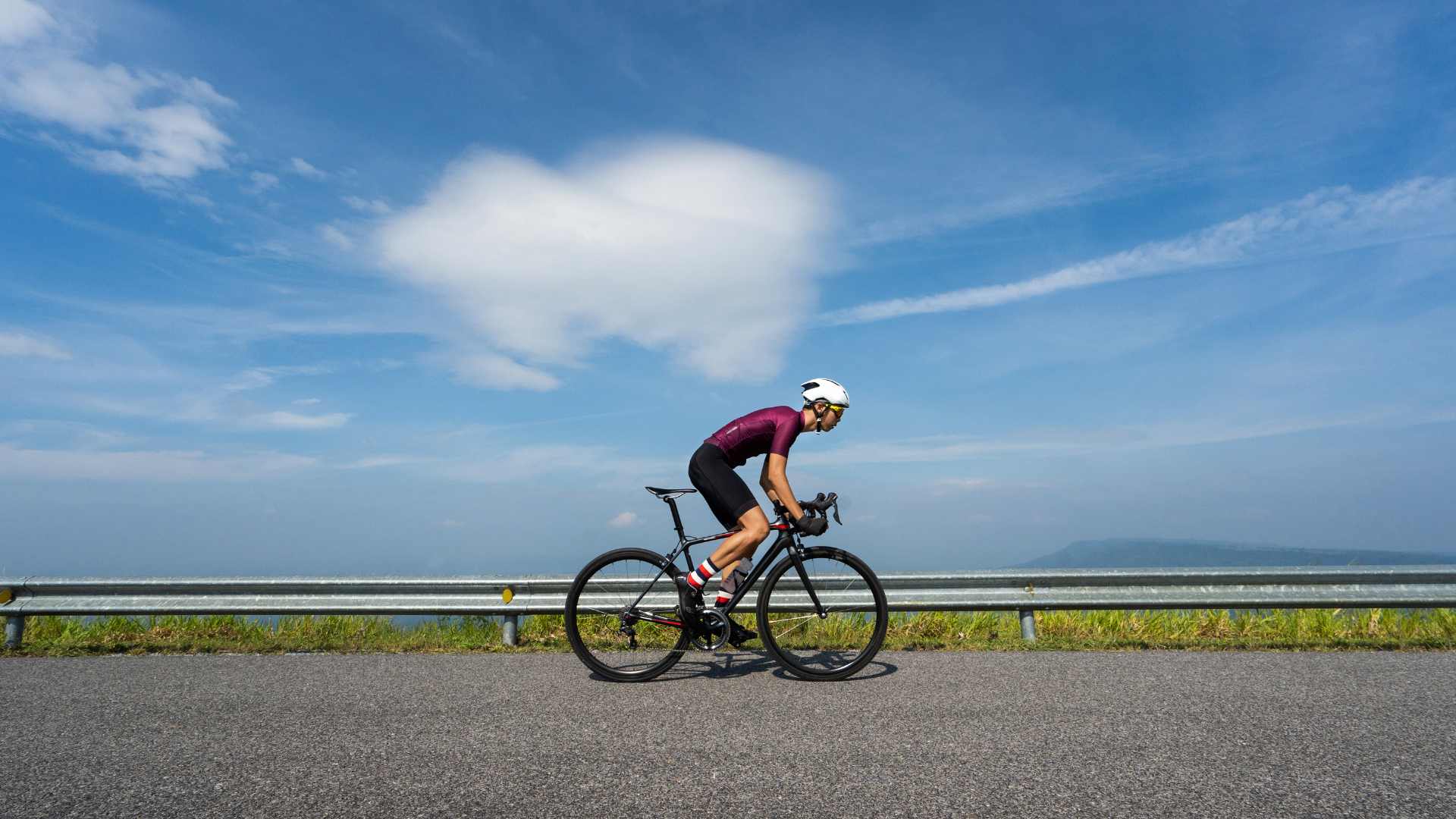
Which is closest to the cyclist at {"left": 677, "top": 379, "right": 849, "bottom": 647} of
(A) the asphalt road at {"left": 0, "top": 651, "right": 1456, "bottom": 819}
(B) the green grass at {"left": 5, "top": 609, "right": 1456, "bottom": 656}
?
(A) the asphalt road at {"left": 0, "top": 651, "right": 1456, "bottom": 819}

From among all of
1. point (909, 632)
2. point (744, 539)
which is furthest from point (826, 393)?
point (909, 632)

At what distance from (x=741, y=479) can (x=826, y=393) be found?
2.86ft

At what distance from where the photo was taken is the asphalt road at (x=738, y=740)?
3.20 m

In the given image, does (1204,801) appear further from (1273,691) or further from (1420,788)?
(1273,691)

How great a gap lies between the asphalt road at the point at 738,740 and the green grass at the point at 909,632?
64cm

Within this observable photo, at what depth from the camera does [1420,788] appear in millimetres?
3324

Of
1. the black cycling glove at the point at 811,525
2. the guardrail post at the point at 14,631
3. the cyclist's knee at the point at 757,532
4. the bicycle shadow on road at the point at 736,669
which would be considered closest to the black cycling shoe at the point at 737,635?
the bicycle shadow on road at the point at 736,669

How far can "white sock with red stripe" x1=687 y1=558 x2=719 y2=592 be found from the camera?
18.7 feet

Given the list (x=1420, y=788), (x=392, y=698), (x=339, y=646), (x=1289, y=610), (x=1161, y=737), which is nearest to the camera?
(x=1420, y=788)

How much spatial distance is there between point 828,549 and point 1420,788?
3355mm

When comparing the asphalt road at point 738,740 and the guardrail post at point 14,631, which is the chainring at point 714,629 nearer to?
the asphalt road at point 738,740

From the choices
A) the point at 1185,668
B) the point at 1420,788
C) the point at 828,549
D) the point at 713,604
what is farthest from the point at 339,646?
the point at 1420,788

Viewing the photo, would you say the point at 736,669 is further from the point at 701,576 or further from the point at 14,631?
the point at 14,631

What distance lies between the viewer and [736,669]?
5.90 m
